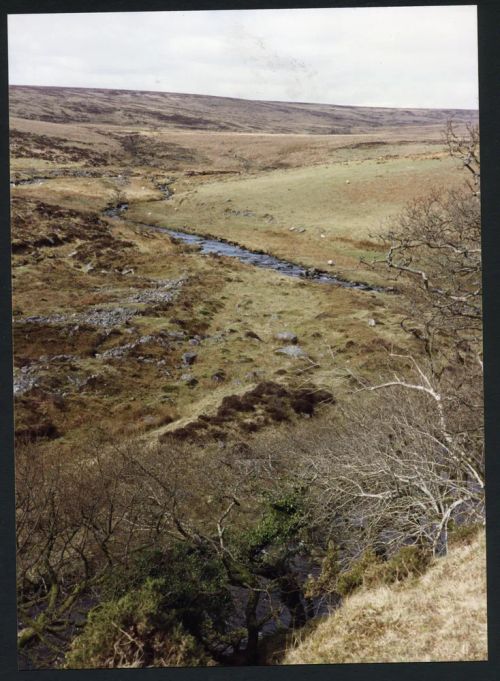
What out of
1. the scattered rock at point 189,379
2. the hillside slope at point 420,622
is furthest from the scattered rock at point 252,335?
the hillside slope at point 420,622

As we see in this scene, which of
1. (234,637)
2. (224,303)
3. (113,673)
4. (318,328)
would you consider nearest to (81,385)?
(224,303)

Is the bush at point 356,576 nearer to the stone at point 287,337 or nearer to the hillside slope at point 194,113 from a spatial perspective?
the stone at point 287,337

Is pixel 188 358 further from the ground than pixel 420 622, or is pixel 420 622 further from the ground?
pixel 188 358

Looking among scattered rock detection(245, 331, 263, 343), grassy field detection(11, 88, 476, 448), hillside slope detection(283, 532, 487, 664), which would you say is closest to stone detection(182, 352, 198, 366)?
grassy field detection(11, 88, 476, 448)

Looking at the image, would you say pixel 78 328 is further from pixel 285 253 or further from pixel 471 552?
pixel 471 552

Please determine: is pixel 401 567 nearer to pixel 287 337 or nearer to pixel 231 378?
pixel 231 378

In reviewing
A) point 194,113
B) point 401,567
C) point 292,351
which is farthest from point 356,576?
point 194,113
